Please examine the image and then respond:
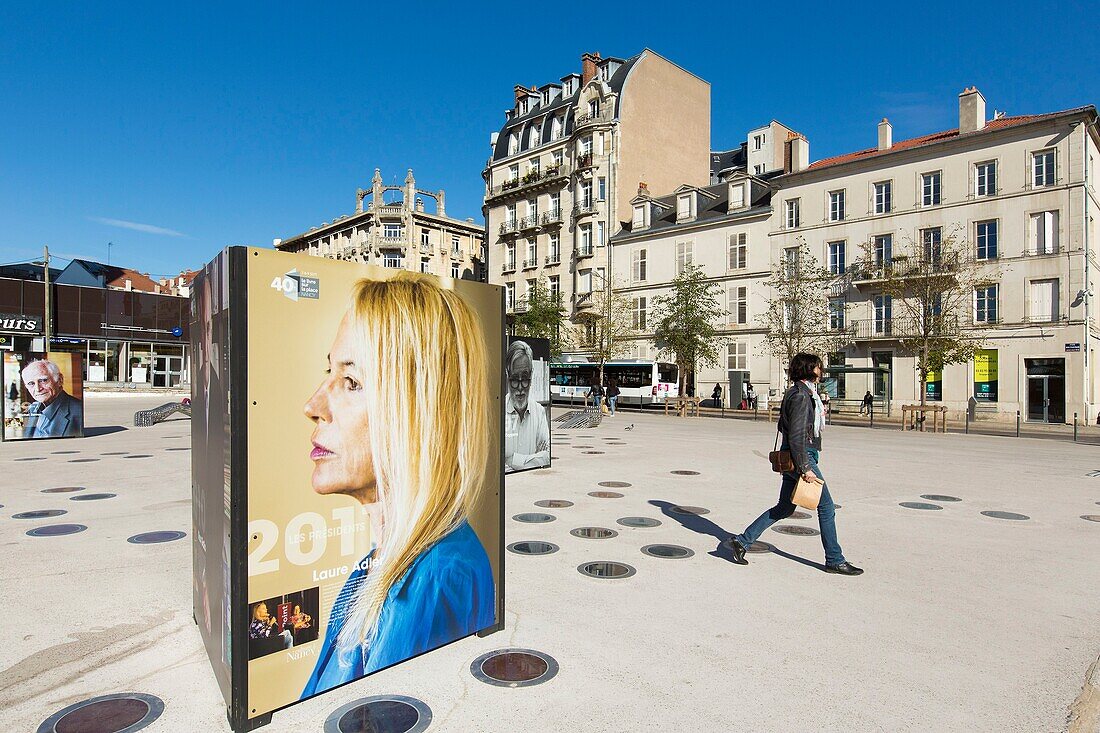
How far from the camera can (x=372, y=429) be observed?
125 inches

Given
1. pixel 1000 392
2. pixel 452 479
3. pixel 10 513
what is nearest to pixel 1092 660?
pixel 452 479

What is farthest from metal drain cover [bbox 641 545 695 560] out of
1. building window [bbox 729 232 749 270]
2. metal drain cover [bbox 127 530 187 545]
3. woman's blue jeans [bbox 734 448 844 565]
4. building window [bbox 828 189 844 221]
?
building window [bbox 729 232 749 270]

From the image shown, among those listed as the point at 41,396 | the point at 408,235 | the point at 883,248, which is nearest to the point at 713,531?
the point at 41,396

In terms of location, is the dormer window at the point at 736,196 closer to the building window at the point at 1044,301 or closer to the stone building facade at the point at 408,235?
the building window at the point at 1044,301

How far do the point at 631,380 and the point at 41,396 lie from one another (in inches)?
1136

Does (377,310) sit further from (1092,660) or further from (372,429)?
(1092,660)

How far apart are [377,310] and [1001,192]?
3716cm

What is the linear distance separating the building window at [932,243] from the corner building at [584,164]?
2032 cm

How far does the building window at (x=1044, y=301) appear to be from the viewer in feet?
98.4

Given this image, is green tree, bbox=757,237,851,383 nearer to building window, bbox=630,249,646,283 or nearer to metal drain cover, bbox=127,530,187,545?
building window, bbox=630,249,646,283

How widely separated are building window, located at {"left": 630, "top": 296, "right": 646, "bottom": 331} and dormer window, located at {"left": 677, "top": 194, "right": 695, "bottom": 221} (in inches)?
243

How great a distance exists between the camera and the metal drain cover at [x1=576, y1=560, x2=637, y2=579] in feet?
17.3

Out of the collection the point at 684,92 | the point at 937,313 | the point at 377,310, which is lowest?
the point at 377,310

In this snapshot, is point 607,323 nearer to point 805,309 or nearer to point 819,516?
point 805,309
